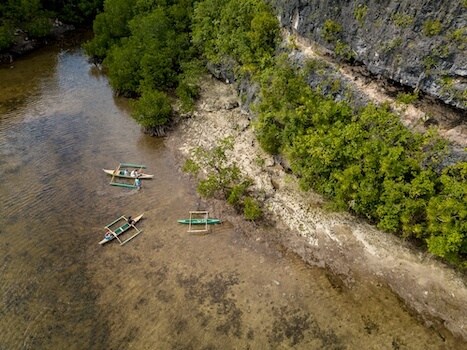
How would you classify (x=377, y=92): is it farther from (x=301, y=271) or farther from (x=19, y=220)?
(x=19, y=220)

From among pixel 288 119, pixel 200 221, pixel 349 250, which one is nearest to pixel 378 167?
pixel 349 250

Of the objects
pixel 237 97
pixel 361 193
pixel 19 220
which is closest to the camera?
pixel 361 193

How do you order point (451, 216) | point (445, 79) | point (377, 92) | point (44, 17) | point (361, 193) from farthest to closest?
point (44, 17) < point (377, 92) < point (361, 193) < point (445, 79) < point (451, 216)

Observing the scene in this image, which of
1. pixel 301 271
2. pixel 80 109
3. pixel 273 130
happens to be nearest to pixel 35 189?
pixel 80 109

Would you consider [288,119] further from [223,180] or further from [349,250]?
[349,250]

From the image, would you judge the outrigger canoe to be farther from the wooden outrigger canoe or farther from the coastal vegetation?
the coastal vegetation

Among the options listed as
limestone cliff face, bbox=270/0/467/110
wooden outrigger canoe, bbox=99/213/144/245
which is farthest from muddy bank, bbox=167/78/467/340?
limestone cliff face, bbox=270/0/467/110

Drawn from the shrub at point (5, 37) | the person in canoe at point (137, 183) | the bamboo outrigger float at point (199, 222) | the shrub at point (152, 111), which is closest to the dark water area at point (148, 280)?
the person in canoe at point (137, 183)
